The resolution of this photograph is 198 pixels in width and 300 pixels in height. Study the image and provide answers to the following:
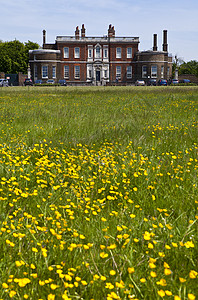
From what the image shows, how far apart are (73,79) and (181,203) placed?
2613 inches

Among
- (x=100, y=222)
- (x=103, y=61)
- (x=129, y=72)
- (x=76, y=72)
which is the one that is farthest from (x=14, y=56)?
(x=100, y=222)

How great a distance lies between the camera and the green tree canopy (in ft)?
253

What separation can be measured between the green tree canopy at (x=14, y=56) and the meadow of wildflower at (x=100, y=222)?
77490 millimetres

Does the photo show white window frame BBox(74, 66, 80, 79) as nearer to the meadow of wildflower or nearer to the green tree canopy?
the green tree canopy

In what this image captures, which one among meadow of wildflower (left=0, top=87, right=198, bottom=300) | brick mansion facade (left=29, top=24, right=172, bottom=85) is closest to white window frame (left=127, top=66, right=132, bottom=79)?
brick mansion facade (left=29, top=24, right=172, bottom=85)

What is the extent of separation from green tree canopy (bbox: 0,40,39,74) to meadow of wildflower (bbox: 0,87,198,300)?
7749cm

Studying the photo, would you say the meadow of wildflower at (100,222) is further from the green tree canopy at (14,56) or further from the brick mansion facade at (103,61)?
the green tree canopy at (14,56)

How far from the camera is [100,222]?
2.39 m

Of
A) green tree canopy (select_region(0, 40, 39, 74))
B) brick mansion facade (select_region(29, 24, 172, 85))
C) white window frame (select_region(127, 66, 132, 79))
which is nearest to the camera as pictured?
brick mansion facade (select_region(29, 24, 172, 85))

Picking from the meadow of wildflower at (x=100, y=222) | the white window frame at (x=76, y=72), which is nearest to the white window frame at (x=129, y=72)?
the white window frame at (x=76, y=72)

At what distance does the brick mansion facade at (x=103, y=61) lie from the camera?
65938 millimetres

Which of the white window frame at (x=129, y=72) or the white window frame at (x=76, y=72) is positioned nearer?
the white window frame at (x=76, y=72)

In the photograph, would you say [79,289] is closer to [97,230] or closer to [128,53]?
[97,230]

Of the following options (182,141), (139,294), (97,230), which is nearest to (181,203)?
(97,230)
